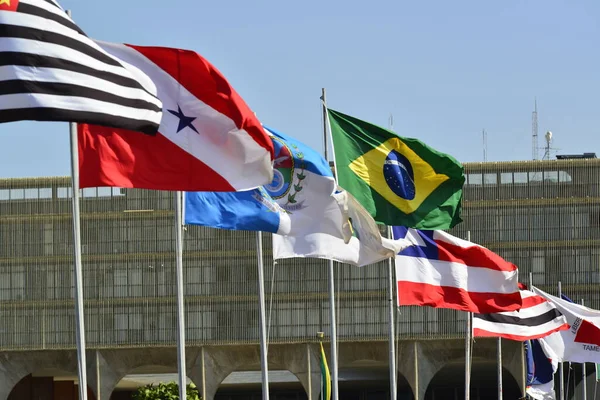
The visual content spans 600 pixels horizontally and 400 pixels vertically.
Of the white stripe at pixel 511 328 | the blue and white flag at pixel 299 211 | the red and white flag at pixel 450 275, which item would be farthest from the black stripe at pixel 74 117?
the white stripe at pixel 511 328

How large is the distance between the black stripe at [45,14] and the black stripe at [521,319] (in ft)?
92.2

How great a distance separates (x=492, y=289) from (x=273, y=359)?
48809 mm

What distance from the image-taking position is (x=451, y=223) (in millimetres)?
32562

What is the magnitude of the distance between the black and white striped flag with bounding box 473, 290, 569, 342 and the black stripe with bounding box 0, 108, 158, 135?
85.2 ft

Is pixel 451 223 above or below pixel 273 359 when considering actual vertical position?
above

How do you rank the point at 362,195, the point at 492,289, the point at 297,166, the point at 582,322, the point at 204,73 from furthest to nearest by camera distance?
1. the point at 582,322
2. the point at 492,289
3. the point at 362,195
4. the point at 297,166
5. the point at 204,73

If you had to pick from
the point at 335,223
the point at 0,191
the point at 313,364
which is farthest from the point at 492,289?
the point at 0,191

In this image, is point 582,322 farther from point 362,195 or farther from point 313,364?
point 313,364

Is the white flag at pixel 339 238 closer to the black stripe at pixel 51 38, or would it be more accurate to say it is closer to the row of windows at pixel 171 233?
the black stripe at pixel 51 38

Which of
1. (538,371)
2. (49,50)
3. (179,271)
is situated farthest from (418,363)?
(49,50)

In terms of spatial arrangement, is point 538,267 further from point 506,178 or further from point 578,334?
point 578,334

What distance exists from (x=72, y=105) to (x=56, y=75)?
1.36 feet

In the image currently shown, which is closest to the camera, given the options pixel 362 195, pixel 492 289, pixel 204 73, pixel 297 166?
pixel 204 73

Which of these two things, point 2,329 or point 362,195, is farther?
point 2,329
